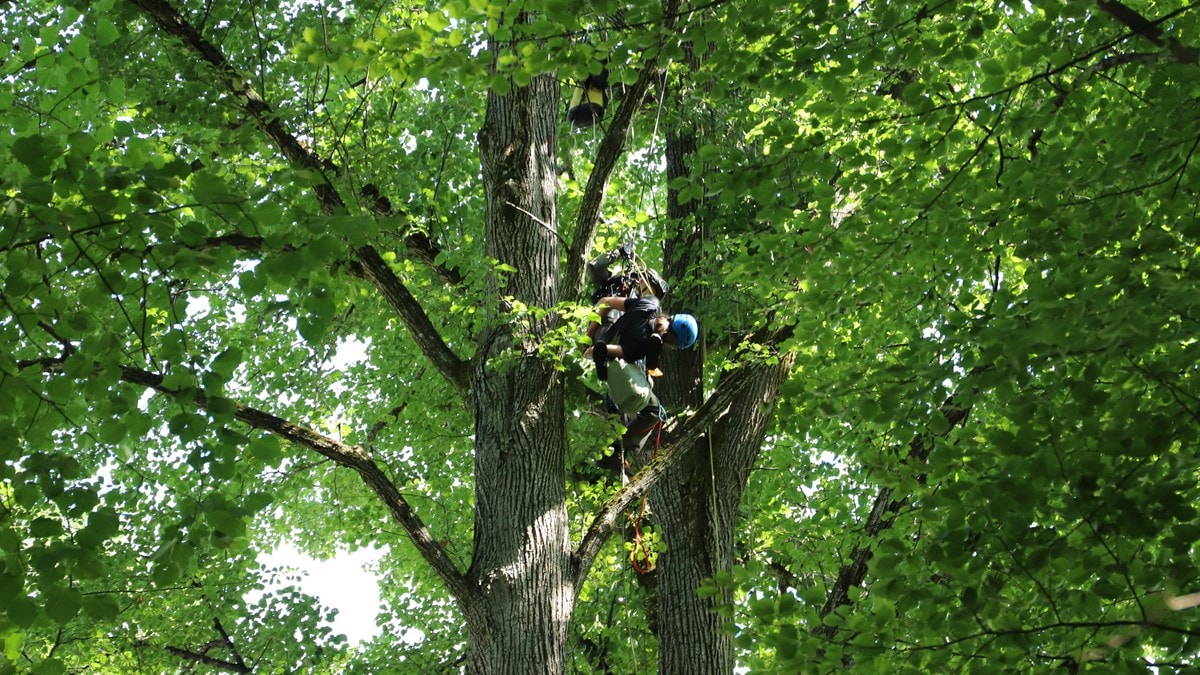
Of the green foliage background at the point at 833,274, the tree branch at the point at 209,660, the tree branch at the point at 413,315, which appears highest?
the tree branch at the point at 209,660

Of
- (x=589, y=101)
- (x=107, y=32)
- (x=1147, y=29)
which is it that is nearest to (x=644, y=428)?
(x=589, y=101)

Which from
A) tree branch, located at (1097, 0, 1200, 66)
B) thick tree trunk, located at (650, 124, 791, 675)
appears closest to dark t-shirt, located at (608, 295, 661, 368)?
thick tree trunk, located at (650, 124, 791, 675)

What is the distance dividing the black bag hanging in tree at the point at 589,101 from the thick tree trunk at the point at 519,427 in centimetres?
136

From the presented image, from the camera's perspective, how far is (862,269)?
4.73 m

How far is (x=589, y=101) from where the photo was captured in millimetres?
7484

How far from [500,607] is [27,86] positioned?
205 inches

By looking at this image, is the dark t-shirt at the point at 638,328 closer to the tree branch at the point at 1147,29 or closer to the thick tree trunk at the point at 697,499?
the thick tree trunk at the point at 697,499

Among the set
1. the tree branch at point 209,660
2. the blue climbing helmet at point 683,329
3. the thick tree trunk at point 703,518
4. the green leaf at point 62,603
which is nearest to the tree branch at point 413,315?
the blue climbing helmet at point 683,329

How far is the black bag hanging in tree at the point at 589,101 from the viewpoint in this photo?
7492 mm

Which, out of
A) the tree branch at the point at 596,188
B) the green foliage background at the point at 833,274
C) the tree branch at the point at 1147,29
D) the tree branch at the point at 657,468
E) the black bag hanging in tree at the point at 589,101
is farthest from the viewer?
the black bag hanging in tree at the point at 589,101

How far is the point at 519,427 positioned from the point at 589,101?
294cm

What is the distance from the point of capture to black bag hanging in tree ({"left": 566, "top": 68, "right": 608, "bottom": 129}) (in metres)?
7.49

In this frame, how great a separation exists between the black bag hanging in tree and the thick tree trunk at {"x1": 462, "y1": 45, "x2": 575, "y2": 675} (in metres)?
1.36

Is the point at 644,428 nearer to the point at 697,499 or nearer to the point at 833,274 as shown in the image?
the point at 697,499
